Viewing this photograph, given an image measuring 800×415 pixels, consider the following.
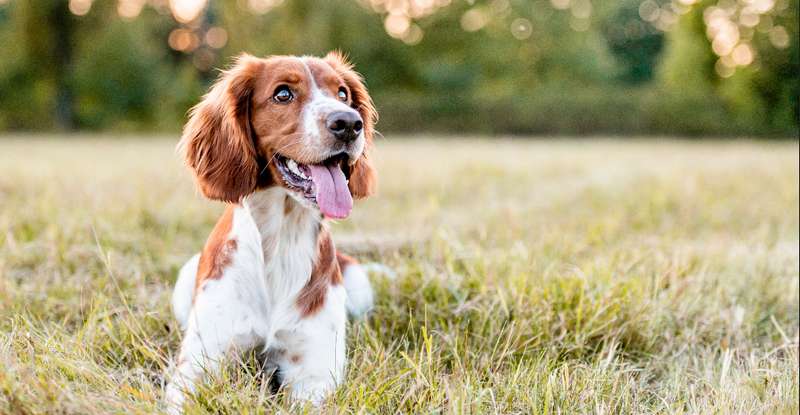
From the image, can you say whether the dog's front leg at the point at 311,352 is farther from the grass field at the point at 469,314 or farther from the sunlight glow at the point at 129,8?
the sunlight glow at the point at 129,8

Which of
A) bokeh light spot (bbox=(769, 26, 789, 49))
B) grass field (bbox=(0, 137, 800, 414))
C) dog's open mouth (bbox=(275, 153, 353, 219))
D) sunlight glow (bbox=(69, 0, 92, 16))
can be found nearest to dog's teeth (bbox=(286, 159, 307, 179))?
dog's open mouth (bbox=(275, 153, 353, 219))

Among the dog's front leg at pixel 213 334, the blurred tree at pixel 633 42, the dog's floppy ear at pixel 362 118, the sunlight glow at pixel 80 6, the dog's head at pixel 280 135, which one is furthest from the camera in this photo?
the blurred tree at pixel 633 42

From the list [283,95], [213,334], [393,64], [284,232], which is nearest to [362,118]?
[283,95]

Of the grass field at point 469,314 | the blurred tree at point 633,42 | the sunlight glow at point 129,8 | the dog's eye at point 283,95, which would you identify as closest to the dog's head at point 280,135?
the dog's eye at point 283,95

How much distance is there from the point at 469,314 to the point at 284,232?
960mm

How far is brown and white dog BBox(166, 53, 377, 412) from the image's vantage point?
8.34 feet

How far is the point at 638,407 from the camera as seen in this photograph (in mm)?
2453

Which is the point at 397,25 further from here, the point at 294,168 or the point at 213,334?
the point at 213,334

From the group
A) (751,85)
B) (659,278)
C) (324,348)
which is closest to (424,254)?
(659,278)

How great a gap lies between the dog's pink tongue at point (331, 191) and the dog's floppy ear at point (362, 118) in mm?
266

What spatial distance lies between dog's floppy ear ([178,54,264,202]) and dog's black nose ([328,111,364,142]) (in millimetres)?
381

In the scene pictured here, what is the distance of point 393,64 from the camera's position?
31.8 meters

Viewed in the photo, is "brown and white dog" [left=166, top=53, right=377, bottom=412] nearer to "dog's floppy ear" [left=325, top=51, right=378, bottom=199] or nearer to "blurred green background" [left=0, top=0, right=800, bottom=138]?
"dog's floppy ear" [left=325, top=51, right=378, bottom=199]

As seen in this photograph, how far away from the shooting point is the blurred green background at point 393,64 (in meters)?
26.6
